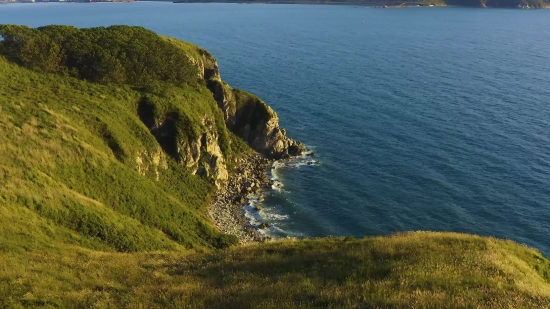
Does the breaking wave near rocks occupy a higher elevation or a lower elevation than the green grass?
lower

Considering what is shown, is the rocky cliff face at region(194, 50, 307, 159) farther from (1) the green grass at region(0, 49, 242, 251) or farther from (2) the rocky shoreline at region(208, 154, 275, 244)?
Result: (1) the green grass at region(0, 49, 242, 251)

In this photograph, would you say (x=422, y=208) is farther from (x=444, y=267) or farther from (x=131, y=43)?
(x=131, y=43)

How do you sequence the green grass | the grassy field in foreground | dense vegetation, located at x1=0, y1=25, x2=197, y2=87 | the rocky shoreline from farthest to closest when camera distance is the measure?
dense vegetation, located at x1=0, y1=25, x2=197, y2=87
the rocky shoreline
the green grass
the grassy field in foreground

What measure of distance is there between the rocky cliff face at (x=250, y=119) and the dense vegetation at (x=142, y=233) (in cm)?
253

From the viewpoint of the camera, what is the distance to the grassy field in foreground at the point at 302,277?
19547 millimetres

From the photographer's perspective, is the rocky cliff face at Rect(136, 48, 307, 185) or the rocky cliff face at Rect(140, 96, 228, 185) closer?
the rocky cliff face at Rect(140, 96, 228, 185)

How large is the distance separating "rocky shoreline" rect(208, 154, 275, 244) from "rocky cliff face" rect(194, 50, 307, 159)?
3.67m

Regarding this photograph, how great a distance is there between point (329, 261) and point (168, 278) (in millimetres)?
10585

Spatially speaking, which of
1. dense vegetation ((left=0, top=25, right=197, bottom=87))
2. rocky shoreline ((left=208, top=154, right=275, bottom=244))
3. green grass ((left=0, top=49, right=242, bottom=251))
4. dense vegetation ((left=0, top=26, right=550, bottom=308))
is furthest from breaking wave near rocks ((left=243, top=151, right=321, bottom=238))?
dense vegetation ((left=0, top=25, right=197, bottom=87))

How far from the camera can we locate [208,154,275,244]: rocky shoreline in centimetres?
6938

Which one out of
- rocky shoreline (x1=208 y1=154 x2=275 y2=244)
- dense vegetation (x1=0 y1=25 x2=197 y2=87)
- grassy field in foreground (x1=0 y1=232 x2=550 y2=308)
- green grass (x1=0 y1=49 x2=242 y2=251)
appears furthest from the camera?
dense vegetation (x1=0 y1=25 x2=197 y2=87)

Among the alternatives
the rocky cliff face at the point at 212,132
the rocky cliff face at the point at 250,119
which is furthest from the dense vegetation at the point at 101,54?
the rocky cliff face at the point at 250,119

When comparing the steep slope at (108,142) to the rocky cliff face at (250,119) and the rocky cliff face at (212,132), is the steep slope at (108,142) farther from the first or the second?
the rocky cliff face at (250,119)

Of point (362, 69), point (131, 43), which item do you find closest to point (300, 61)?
point (362, 69)
